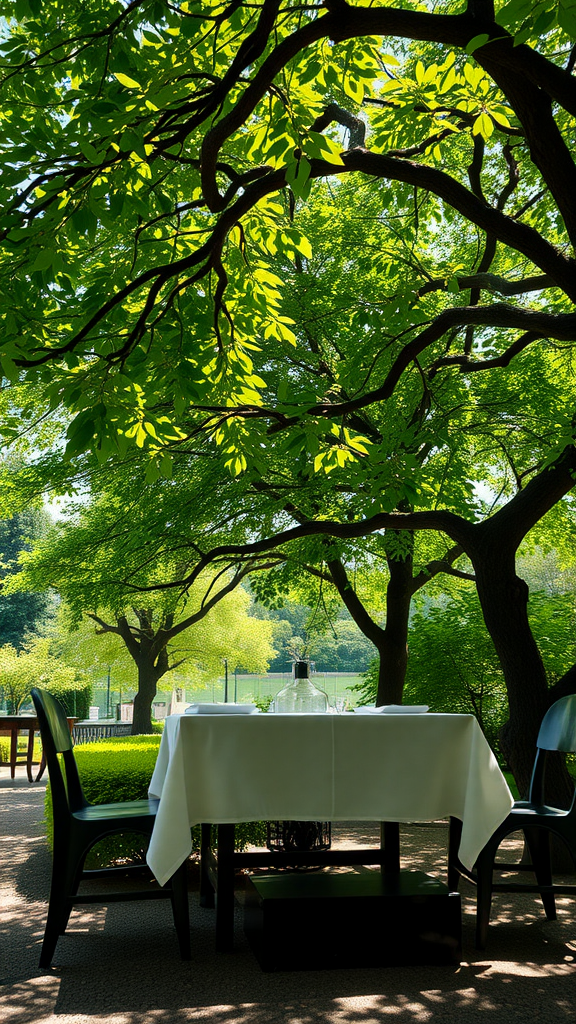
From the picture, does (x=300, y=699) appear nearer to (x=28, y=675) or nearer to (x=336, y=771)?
(x=336, y=771)

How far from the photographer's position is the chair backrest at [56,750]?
3.88 metres

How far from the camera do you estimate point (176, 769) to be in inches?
149

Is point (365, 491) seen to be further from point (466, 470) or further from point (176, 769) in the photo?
point (176, 769)

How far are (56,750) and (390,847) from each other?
177cm

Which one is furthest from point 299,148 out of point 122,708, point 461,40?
point 122,708

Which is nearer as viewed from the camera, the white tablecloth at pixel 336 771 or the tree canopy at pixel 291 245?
the tree canopy at pixel 291 245

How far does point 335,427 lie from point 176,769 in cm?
219

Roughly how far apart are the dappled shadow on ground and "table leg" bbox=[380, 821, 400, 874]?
46cm

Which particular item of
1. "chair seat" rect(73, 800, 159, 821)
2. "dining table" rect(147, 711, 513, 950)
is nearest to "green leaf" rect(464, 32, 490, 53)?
"dining table" rect(147, 711, 513, 950)

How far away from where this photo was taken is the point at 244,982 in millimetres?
3525

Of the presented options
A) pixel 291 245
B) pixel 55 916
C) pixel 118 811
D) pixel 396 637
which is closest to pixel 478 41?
pixel 291 245

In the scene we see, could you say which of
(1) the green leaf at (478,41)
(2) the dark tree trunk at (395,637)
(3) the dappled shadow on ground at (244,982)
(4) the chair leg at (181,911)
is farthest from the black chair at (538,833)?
(2) the dark tree trunk at (395,637)

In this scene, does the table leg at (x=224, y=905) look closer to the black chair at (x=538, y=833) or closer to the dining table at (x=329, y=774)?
the dining table at (x=329, y=774)

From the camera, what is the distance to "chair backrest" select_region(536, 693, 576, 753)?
14.2ft
